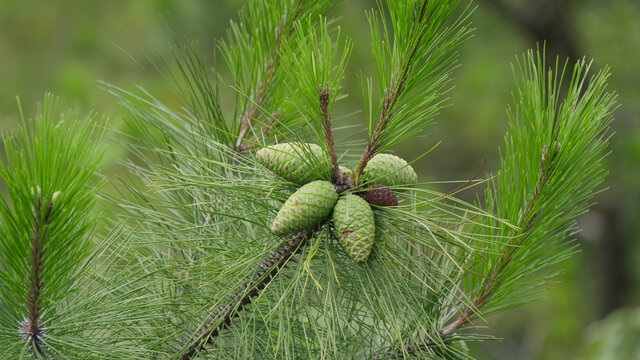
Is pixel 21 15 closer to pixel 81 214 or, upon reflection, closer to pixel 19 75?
pixel 19 75

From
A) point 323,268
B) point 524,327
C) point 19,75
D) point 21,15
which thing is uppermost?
point 21,15

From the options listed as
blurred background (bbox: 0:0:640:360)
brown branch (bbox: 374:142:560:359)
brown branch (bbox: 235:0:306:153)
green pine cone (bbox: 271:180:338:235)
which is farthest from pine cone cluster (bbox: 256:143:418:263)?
blurred background (bbox: 0:0:640:360)

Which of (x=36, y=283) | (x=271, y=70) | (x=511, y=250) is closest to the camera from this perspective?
(x=36, y=283)

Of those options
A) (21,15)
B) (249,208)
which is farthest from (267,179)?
A: (21,15)

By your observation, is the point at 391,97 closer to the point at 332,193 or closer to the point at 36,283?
→ the point at 332,193

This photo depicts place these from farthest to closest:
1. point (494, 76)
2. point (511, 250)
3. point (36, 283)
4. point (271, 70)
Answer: point (494, 76) → point (271, 70) → point (511, 250) → point (36, 283)

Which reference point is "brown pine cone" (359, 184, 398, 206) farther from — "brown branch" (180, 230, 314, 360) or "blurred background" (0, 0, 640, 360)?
"blurred background" (0, 0, 640, 360)

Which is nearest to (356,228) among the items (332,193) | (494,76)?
(332,193)
